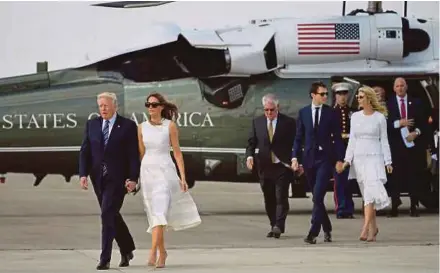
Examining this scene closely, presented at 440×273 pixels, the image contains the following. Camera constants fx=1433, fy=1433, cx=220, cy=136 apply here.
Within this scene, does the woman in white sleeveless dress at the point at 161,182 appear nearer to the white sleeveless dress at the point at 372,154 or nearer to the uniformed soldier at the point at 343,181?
the white sleeveless dress at the point at 372,154

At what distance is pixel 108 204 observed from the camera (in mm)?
11914

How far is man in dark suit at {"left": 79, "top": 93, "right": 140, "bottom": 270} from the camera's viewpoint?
11922mm

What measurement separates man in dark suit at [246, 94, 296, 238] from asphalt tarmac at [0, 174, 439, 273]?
0.52 meters

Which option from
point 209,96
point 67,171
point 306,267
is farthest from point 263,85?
point 306,267

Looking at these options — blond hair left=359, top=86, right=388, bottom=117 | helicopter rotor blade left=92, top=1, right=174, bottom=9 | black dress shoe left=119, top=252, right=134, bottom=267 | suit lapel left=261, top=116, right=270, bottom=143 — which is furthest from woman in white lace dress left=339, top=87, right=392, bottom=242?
helicopter rotor blade left=92, top=1, right=174, bottom=9

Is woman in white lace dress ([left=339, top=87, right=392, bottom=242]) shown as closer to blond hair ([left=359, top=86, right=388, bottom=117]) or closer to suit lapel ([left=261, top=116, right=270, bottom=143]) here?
blond hair ([left=359, top=86, right=388, bottom=117])

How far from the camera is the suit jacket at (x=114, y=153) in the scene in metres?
11.9

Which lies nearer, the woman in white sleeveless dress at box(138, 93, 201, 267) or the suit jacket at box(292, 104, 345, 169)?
the woman in white sleeveless dress at box(138, 93, 201, 267)

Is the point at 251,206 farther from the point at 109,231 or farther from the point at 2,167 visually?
the point at 109,231

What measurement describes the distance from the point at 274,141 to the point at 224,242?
1436 millimetres

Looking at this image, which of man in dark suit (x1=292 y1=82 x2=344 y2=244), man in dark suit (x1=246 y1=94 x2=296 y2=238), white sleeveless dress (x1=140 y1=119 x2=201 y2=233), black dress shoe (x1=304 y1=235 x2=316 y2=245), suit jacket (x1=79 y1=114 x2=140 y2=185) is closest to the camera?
suit jacket (x1=79 y1=114 x2=140 y2=185)

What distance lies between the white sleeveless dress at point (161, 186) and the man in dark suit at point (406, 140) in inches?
242

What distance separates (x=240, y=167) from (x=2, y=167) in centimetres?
299

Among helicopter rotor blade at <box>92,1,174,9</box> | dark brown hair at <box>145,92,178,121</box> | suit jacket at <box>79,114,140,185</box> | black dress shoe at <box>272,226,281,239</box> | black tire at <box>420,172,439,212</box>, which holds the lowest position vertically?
black tire at <box>420,172,439,212</box>
